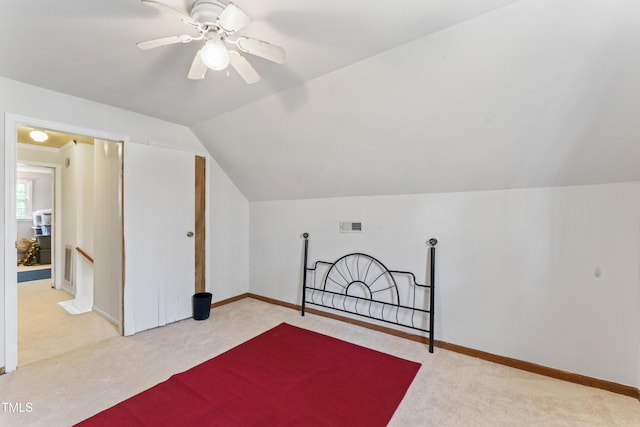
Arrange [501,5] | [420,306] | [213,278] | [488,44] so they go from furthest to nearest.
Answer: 1. [213,278]
2. [420,306]
3. [488,44]
4. [501,5]

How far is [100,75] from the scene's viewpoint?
7.35 feet

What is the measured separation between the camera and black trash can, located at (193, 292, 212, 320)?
131 inches

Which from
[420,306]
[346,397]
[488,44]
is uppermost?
[488,44]

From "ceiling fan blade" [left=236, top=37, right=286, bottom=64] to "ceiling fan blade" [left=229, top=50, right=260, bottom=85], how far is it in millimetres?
90

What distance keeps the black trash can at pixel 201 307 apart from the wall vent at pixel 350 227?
181cm

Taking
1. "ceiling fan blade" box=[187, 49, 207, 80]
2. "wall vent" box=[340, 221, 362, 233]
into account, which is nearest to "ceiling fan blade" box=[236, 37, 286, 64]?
"ceiling fan blade" box=[187, 49, 207, 80]

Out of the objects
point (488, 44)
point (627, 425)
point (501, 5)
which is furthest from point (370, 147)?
point (627, 425)

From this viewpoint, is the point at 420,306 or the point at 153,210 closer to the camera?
the point at 420,306

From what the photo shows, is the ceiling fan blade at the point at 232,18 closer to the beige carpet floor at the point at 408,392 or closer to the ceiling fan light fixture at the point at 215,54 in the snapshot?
the ceiling fan light fixture at the point at 215,54

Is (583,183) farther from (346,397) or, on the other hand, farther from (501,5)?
(346,397)

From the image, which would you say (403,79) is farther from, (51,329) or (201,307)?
(51,329)

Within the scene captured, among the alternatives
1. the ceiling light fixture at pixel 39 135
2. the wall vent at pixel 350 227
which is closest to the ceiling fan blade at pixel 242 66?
the wall vent at pixel 350 227

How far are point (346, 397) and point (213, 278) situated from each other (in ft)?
8.08

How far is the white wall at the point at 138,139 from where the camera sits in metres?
2.28
